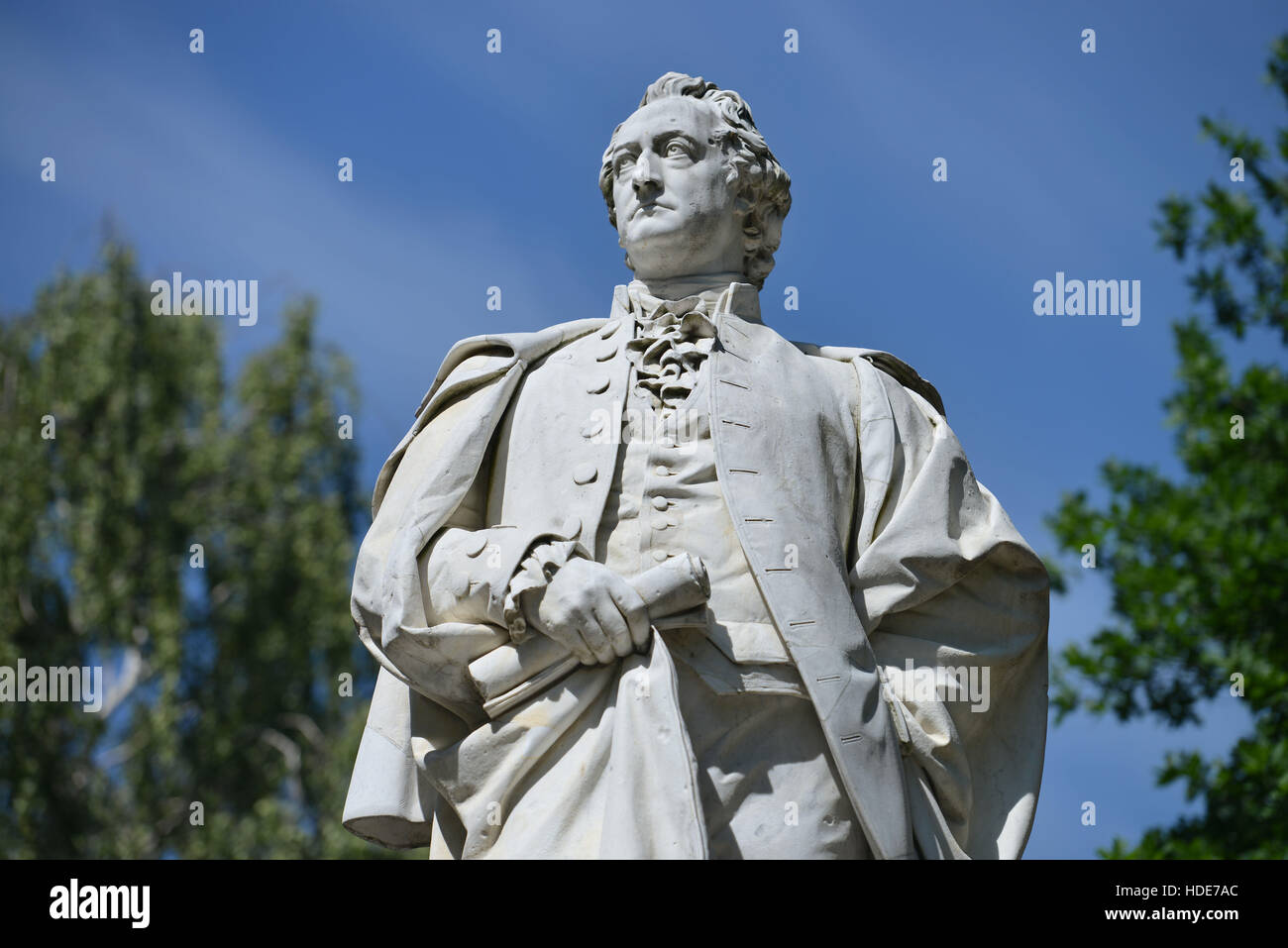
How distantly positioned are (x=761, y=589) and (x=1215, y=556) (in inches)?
495

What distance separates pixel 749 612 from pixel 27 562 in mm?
19914

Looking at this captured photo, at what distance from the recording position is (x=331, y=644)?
88.8 feet

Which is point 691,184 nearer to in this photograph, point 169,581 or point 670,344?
point 670,344

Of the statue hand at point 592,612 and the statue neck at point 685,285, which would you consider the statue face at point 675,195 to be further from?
the statue hand at point 592,612

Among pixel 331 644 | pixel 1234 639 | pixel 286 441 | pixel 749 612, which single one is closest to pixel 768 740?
pixel 749 612

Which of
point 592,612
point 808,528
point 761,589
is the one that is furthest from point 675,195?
point 592,612

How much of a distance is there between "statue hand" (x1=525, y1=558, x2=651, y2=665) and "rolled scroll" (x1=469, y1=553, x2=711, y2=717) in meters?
0.07

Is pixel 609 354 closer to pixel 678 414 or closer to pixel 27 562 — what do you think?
pixel 678 414

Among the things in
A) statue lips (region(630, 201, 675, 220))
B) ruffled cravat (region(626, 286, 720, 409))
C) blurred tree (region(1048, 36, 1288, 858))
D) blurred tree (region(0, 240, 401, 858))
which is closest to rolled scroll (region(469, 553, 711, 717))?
ruffled cravat (region(626, 286, 720, 409))

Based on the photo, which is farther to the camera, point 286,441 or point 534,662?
point 286,441

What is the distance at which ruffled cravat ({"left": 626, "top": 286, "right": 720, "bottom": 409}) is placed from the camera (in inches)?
321

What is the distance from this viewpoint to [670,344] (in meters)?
8.28

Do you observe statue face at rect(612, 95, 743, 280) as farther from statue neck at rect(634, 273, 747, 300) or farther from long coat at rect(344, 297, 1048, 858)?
long coat at rect(344, 297, 1048, 858)
